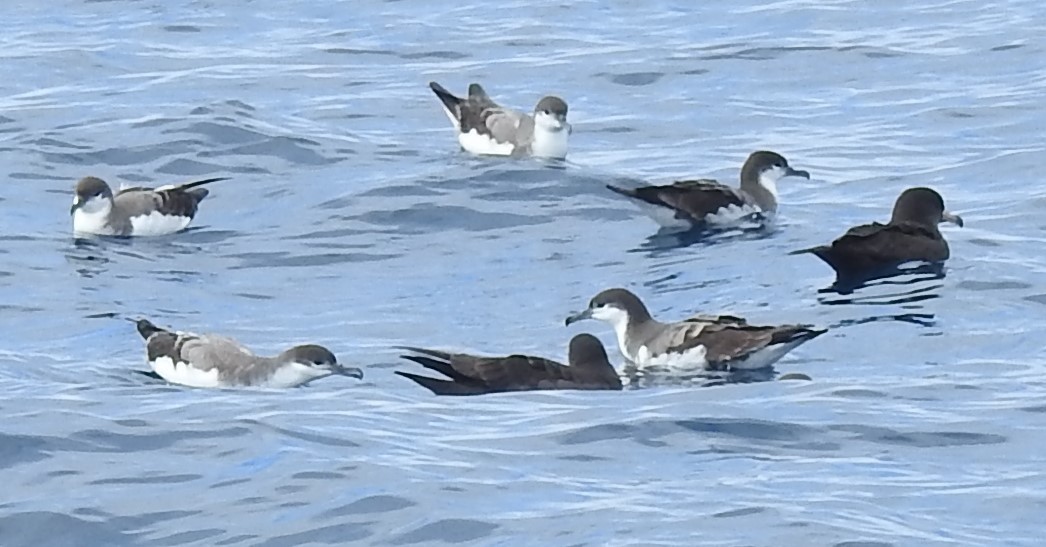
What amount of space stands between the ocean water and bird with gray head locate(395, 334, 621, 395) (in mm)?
212

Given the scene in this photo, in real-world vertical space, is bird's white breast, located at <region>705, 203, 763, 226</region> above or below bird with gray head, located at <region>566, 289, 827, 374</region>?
above

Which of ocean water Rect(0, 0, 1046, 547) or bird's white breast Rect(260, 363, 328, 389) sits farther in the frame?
bird's white breast Rect(260, 363, 328, 389)

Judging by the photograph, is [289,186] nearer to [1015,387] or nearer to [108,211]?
[108,211]

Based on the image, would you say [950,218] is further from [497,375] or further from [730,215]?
[497,375]

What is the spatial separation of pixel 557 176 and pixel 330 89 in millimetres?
4663

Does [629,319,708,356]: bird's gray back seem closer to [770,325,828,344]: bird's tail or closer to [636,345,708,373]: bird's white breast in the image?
[636,345,708,373]: bird's white breast

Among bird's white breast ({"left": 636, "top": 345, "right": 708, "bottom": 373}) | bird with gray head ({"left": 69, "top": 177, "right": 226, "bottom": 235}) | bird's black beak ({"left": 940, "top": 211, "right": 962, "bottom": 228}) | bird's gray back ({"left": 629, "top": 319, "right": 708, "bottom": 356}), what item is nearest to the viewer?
bird's white breast ({"left": 636, "top": 345, "right": 708, "bottom": 373})

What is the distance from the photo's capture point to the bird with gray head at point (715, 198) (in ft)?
54.4

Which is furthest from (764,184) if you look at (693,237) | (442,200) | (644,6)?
(644,6)

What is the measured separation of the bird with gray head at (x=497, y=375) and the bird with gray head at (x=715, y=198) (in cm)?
435

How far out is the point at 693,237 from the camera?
16.9 meters

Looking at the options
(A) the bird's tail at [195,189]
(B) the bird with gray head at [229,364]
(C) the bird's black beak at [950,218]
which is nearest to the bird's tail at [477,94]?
(A) the bird's tail at [195,189]

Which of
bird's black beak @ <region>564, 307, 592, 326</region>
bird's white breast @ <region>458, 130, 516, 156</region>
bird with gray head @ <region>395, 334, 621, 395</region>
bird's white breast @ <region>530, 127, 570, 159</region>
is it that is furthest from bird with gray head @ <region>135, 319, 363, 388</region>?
bird's white breast @ <region>458, 130, 516, 156</region>

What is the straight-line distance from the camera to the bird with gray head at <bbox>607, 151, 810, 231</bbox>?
54.4 ft
